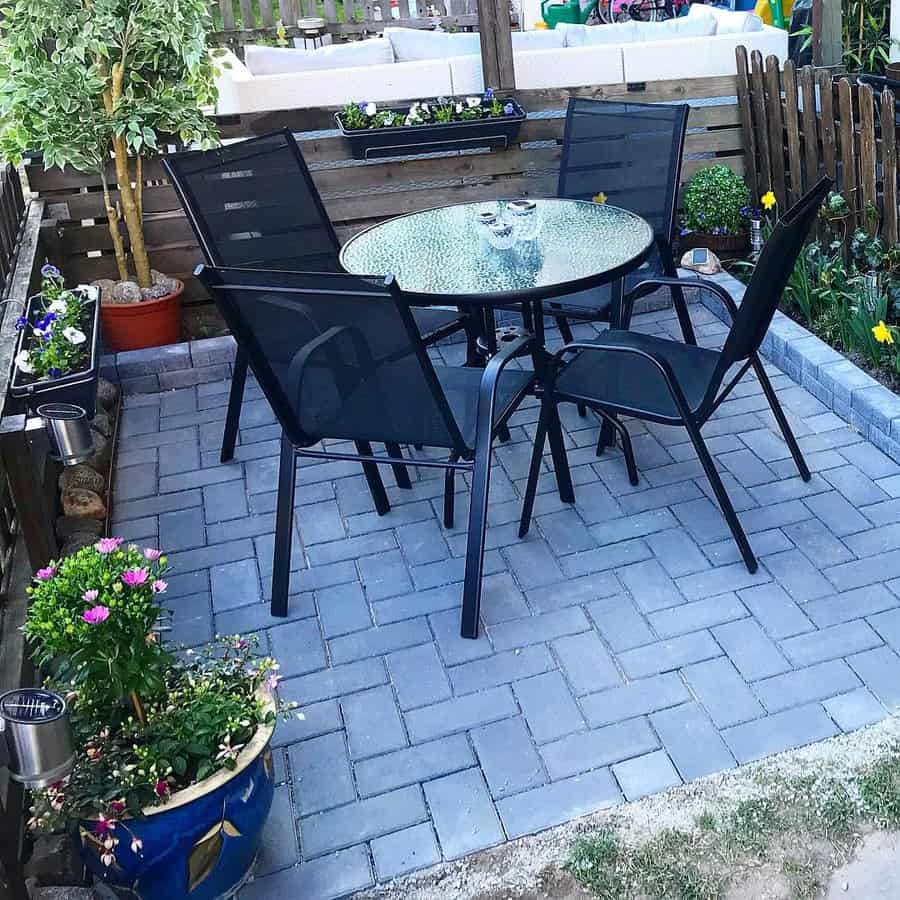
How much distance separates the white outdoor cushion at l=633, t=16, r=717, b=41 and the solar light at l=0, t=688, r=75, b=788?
569cm

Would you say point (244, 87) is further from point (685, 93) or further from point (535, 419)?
point (535, 419)

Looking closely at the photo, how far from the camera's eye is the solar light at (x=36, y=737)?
4.78 feet

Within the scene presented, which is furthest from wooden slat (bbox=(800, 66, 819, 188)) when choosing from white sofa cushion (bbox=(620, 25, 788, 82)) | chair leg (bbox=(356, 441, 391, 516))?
chair leg (bbox=(356, 441, 391, 516))

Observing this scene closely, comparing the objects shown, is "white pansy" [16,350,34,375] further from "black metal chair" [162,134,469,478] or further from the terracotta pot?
the terracotta pot

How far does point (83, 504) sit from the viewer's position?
2979mm

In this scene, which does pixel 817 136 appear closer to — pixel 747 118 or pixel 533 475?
pixel 747 118

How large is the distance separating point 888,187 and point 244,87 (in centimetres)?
353

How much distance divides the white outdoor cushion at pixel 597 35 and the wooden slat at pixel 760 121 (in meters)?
1.84

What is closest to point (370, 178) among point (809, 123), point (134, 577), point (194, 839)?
point (809, 123)

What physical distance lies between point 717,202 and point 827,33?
1235 millimetres

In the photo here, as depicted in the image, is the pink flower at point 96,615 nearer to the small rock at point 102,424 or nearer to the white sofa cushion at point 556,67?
the small rock at point 102,424

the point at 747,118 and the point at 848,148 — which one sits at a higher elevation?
the point at 747,118

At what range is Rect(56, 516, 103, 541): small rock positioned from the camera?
2828 millimetres

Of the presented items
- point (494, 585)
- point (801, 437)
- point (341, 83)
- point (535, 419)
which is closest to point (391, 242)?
point (535, 419)
